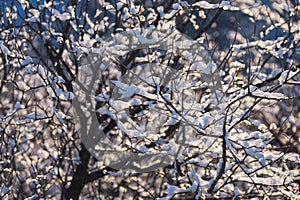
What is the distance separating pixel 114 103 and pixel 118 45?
758 mm

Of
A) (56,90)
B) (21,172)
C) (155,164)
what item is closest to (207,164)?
(155,164)

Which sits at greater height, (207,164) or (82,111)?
(82,111)

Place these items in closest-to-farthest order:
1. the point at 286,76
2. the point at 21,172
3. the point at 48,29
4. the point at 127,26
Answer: the point at 286,76 < the point at 48,29 < the point at 127,26 < the point at 21,172

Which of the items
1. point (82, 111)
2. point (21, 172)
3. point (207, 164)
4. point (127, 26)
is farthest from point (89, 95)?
point (21, 172)

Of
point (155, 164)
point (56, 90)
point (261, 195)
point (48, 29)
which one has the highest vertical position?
point (48, 29)

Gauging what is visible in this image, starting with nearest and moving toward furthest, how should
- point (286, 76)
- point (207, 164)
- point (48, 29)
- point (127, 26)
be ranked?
point (286, 76)
point (207, 164)
point (48, 29)
point (127, 26)

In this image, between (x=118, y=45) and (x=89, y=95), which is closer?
(x=118, y=45)

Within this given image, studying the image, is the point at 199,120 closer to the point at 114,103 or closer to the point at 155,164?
the point at 114,103

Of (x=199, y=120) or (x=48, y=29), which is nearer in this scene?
(x=199, y=120)

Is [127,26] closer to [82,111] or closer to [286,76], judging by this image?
[82,111]

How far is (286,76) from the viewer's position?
151 inches

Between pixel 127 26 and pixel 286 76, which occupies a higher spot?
pixel 127 26

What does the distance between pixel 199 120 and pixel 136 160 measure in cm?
117

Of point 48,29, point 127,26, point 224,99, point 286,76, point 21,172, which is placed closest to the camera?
point 286,76
